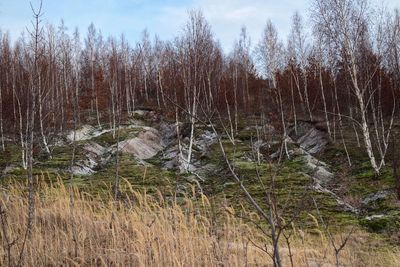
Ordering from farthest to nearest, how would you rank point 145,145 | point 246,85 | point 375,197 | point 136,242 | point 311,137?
point 246,85, point 311,137, point 145,145, point 375,197, point 136,242

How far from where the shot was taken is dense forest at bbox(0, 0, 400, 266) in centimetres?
1731

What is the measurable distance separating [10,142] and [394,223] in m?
22.8

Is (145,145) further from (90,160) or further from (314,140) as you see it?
(314,140)

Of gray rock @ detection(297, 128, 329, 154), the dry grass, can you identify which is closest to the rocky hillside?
gray rock @ detection(297, 128, 329, 154)

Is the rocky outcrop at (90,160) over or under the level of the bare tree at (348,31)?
under

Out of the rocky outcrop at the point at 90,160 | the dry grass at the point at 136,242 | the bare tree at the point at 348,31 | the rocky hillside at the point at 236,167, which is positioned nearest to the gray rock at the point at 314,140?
the rocky hillside at the point at 236,167

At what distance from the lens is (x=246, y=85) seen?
3569 cm

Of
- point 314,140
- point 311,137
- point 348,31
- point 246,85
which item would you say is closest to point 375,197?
point 348,31

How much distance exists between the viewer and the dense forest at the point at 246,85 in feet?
56.8

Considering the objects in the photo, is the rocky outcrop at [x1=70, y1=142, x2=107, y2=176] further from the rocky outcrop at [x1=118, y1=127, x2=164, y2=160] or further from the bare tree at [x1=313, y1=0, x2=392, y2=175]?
the bare tree at [x1=313, y1=0, x2=392, y2=175]

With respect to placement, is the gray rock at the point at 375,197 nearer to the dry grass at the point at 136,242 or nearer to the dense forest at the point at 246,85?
the dense forest at the point at 246,85

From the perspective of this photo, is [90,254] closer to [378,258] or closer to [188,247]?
[188,247]

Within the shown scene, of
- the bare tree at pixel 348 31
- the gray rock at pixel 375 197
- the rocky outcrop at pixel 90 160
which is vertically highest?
the bare tree at pixel 348 31

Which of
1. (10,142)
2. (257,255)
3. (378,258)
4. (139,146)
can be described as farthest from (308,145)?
(257,255)
